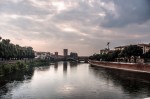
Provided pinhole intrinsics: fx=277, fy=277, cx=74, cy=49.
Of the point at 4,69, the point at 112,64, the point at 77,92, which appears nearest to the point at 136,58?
the point at 112,64

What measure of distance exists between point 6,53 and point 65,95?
Answer: 7082 cm

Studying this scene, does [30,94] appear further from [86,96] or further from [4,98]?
[86,96]

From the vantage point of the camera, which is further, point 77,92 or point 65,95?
point 77,92

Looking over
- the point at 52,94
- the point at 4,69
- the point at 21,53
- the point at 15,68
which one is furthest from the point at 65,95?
the point at 21,53

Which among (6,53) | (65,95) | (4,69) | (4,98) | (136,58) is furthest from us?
(136,58)

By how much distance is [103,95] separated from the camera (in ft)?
152

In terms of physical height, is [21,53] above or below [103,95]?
above

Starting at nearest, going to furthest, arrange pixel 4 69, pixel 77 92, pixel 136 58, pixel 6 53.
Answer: pixel 77 92
pixel 4 69
pixel 6 53
pixel 136 58

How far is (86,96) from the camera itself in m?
45.5

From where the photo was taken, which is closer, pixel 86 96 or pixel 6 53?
pixel 86 96

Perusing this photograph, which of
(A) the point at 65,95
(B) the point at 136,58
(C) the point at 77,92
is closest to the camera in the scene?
(A) the point at 65,95

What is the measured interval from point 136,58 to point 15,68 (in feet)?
194

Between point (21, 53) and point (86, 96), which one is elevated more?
point (21, 53)

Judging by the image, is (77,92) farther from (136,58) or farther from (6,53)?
(136,58)
